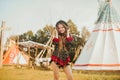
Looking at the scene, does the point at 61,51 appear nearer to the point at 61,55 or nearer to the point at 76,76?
the point at 61,55

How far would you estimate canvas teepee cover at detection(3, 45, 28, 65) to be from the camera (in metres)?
3.81

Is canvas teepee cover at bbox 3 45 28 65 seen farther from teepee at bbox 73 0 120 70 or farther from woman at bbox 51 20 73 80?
woman at bbox 51 20 73 80

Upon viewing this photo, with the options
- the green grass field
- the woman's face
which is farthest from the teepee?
the woman's face

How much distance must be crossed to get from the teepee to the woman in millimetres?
1153

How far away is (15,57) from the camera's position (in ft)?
13.3

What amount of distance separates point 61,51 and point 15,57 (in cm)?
237

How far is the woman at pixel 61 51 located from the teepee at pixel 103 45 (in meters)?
1.15

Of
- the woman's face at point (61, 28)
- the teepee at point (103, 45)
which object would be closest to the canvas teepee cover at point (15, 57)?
the teepee at point (103, 45)

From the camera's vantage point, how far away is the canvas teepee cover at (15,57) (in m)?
3.81

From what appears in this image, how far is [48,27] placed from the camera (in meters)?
2.88

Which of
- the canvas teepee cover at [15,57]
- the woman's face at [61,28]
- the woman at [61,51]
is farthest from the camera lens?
the canvas teepee cover at [15,57]

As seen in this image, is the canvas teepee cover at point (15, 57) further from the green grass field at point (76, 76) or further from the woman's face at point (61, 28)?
the woman's face at point (61, 28)

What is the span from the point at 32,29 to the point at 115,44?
850 mm

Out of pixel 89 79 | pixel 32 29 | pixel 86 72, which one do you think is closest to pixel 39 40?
pixel 32 29
